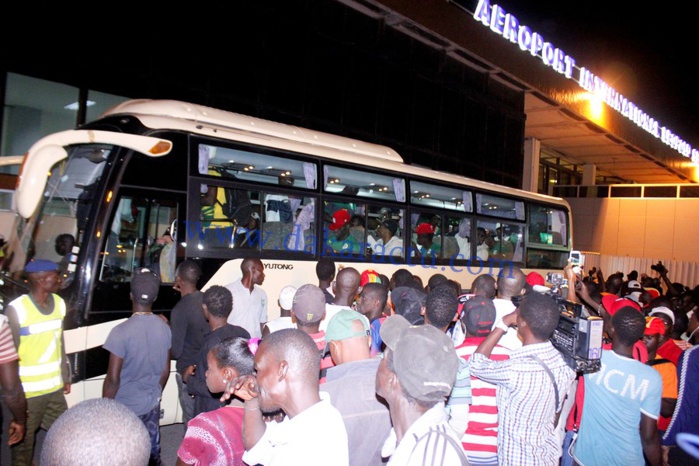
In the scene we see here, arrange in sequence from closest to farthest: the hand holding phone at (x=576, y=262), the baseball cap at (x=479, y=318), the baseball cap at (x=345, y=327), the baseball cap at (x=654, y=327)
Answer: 1. the baseball cap at (x=345, y=327)
2. the baseball cap at (x=479, y=318)
3. the baseball cap at (x=654, y=327)
4. the hand holding phone at (x=576, y=262)

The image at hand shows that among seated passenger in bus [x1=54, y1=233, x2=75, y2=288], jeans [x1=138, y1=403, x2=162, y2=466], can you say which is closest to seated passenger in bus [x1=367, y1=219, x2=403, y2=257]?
seated passenger in bus [x1=54, y1=233, x2=75, y2=288]

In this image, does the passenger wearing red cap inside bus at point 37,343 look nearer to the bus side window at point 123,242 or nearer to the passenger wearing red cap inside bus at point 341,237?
the bus side window at point 123,242

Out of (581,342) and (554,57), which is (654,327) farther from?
(554,57)

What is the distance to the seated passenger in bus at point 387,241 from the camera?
8836 millimetres

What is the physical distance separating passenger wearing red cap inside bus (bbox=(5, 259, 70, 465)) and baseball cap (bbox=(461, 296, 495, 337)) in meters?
3.28

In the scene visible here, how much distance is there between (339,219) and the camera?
27.2 feet

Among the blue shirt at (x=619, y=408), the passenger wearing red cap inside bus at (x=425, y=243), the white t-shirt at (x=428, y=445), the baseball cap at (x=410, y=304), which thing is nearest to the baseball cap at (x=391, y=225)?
the passenger wearing red cap inside bus at (x=425, y=243)

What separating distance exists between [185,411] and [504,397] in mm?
3091

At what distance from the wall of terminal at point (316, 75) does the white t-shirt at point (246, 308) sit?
6.63 m

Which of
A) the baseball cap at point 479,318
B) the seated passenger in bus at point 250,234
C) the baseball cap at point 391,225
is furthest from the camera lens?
the baseball cap at point 391,225

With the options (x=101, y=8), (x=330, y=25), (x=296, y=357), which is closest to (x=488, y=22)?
(x=330, y=25)

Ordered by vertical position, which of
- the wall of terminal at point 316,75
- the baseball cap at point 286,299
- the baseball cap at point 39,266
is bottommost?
the baseball cap at point 286,299

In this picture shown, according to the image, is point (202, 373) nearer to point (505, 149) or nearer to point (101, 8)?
point (101, 8)

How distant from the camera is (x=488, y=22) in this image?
17141mm
